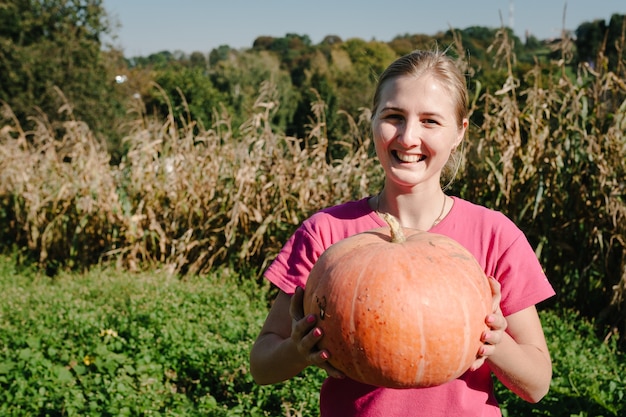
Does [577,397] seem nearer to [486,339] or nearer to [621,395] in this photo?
[621,395]

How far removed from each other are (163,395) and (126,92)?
90.1ft

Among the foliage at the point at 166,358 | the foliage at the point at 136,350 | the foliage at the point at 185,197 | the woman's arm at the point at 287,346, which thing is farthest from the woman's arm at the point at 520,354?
the foliage at the point at 185,197

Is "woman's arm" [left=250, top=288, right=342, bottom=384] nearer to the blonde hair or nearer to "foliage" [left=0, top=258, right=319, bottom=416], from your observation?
the blonde hair

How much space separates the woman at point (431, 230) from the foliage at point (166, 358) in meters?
1.87

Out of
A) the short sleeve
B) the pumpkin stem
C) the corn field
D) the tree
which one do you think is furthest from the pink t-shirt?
the tree

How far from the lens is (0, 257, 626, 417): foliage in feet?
11.1

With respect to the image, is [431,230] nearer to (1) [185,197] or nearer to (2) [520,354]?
(2) [520,354]

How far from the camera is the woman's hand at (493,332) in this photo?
1.27m

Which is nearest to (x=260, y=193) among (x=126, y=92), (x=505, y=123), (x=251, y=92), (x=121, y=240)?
(x=121, y=240)

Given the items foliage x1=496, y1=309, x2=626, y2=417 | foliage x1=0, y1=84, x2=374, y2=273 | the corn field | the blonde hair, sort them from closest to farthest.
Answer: the blonde hair → foliage x1=496, y1=309, x2=626, y2=417 → the corn field → foliage x1=0, y1=84, x2=374, y2=273

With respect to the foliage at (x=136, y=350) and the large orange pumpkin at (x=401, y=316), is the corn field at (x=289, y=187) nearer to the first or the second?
the foliage at (x=136, y=350)

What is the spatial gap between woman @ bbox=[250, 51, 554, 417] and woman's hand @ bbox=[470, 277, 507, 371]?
2 cm

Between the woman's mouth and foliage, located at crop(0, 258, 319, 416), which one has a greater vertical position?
Answer: the woman's mouth

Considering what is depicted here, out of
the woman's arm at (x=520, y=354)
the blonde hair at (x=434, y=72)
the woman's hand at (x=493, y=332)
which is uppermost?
the blonde hair at (x=434, y=72)
